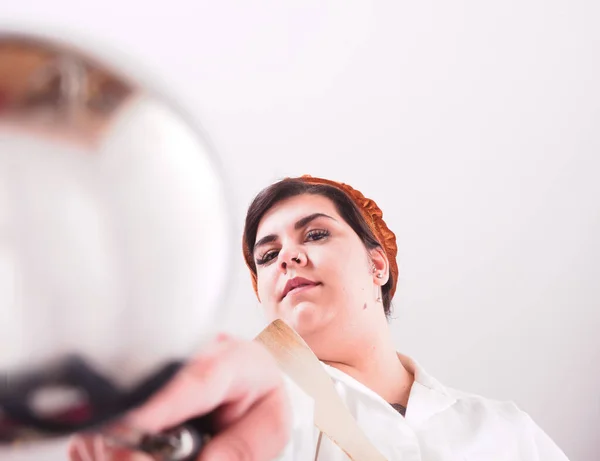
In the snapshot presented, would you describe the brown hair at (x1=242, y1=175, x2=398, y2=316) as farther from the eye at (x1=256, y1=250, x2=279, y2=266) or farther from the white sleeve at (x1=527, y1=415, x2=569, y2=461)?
the white sleeve at (x1=527, y1=415, x2=569, y2=461)

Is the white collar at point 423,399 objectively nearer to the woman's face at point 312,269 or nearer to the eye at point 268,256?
the woman's face at point 312,269

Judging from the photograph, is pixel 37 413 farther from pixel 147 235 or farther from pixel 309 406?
pixel 309 406


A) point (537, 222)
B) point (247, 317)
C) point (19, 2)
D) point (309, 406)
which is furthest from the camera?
point (537, 222)

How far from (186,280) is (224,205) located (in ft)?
0.17

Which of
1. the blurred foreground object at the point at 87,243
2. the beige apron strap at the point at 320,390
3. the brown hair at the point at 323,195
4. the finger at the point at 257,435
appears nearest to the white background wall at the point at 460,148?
the brown hair at the point at 323,195

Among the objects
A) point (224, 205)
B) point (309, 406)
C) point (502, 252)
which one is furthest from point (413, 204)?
point (224, 205)

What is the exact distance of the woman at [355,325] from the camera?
843mm

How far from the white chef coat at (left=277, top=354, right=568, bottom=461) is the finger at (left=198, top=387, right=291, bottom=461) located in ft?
0.63

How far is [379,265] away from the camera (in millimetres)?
1013

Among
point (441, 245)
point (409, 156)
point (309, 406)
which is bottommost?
point (309, 406)

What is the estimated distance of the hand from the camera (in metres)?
0.38

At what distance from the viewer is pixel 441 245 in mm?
1438

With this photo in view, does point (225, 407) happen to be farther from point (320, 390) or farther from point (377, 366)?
point (377, 366)

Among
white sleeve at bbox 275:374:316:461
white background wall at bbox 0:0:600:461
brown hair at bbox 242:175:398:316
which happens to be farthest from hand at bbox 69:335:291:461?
white background wall at bbox 0:0:600:461
